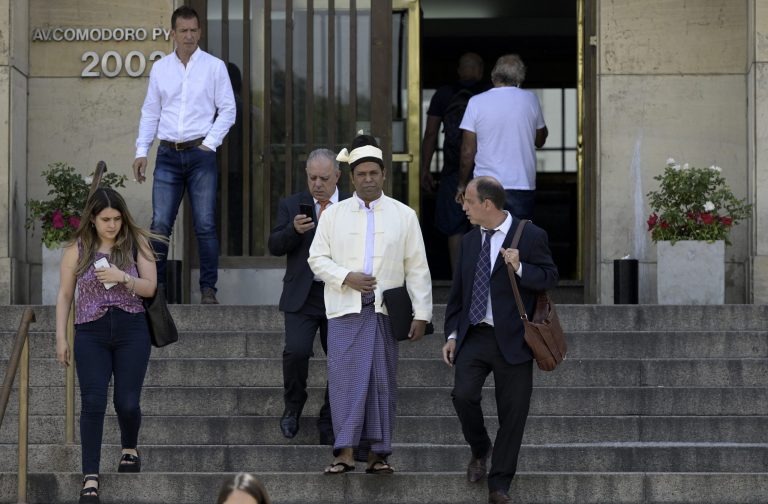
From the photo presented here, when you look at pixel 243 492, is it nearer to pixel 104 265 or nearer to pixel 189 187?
pixel 104 265

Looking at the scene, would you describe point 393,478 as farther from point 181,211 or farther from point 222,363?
point 181,211

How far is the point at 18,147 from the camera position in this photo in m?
12.8

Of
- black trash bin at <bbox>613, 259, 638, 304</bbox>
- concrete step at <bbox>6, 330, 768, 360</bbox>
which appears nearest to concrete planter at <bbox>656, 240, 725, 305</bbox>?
→ black trash bin at <bbox>613, 259, 638, 304</bbox>

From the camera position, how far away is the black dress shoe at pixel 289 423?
937cm

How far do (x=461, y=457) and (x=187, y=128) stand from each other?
11.4 ft

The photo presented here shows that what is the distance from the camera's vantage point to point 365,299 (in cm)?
865

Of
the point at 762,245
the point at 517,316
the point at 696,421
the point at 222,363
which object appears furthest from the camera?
the point at 762,245

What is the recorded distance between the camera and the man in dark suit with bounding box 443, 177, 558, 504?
27.1 feet

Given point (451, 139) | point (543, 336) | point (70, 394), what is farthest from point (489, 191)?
point (451, 139)

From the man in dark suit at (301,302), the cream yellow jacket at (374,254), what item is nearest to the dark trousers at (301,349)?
the man in dark suit at (301,302)

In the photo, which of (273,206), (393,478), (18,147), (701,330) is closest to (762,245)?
(701,330)

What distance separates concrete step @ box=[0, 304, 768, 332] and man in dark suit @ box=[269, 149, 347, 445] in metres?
1.55

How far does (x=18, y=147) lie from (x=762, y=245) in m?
5.73

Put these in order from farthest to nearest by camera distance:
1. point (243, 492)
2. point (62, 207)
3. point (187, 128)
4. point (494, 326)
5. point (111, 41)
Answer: point (111, 41) → point (62, 207) → point (187, 128) → point (494, 326) → point (243, 492)
